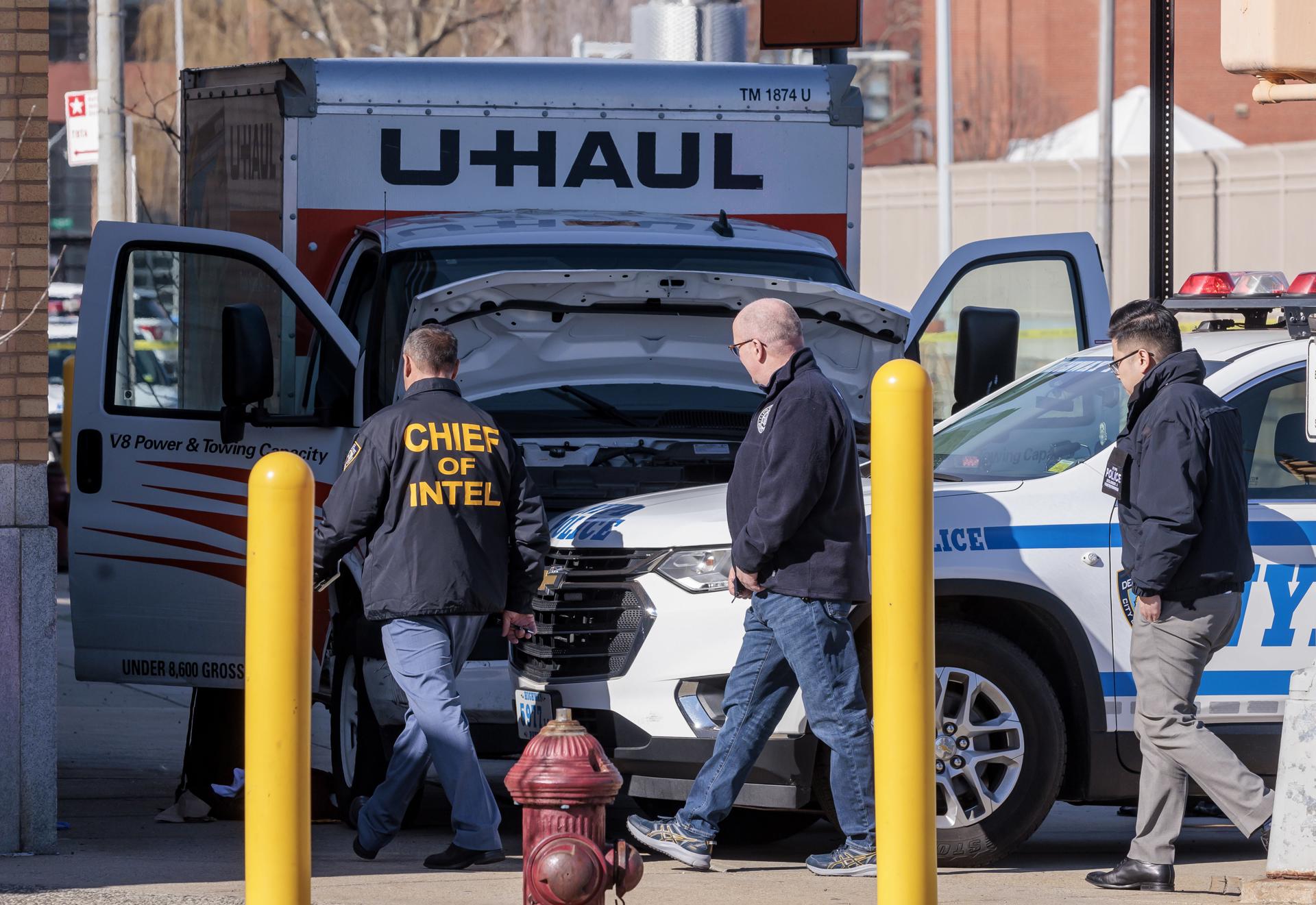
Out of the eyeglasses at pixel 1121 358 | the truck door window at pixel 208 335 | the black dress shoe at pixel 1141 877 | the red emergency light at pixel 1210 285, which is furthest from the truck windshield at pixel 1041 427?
the truck door window at pixel 208 335

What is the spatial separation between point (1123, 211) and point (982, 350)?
25865 millimetres

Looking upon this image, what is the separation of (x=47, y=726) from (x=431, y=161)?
3.60m

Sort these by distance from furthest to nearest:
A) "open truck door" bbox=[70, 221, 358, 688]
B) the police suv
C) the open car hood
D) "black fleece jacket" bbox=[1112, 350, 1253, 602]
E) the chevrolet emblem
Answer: "open truck door" bbox=[70, 221, 358, 688] < the open car hood < the chevrolet emblem < the police suv < "black fleece jacket" bbox=[1112, 350, 1253, 602]

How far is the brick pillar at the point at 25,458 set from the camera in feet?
22.8

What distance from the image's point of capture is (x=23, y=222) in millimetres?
7051

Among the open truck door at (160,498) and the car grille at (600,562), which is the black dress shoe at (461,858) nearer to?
the car grille at (600,562)

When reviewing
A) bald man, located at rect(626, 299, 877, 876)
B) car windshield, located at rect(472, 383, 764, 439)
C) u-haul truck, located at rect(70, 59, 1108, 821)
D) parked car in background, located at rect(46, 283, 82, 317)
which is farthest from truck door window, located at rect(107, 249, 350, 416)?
parked car in background, located at rect(46, 283, 82, 317)

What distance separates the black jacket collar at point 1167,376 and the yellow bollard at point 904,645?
2.04 metres

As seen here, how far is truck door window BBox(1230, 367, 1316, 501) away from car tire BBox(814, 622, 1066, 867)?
1.00 metres

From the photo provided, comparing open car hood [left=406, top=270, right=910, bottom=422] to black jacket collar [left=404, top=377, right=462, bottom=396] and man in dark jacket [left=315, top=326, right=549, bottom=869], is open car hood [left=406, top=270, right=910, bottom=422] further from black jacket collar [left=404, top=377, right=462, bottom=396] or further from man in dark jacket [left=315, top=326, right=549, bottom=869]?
man in dark jacket [left=315, top=326, right=549, bottom=869]

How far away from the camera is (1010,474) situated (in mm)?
7406

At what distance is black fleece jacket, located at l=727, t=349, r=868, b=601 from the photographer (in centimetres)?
660

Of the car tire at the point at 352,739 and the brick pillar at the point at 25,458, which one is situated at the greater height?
the brick pillar at the point at 25,458

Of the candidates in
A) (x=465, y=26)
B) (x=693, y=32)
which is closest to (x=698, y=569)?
(x=693, y=32)
